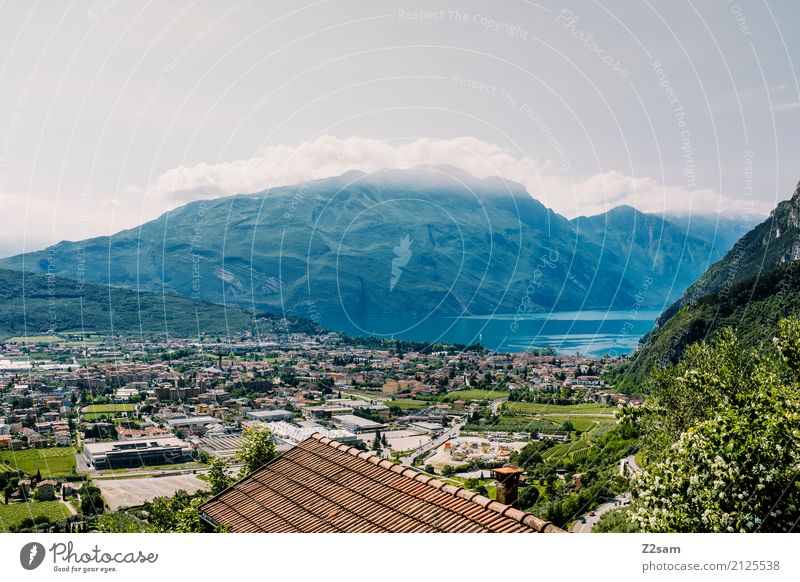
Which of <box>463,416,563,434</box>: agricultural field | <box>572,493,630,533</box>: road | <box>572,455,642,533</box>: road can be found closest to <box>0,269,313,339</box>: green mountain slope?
<box>463,416,563,434</box>: agricultural field

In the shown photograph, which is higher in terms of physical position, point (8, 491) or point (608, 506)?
point (8, 491)

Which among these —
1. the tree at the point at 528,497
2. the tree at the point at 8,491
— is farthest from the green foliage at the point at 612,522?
the tree at the point at 8,491

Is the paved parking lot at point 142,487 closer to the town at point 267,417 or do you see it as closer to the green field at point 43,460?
the town at point 267,417

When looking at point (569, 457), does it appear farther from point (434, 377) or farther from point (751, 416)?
point (751, 416)

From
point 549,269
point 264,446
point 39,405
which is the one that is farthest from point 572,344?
point 264,446

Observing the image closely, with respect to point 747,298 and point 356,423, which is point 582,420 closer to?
point 747,298
